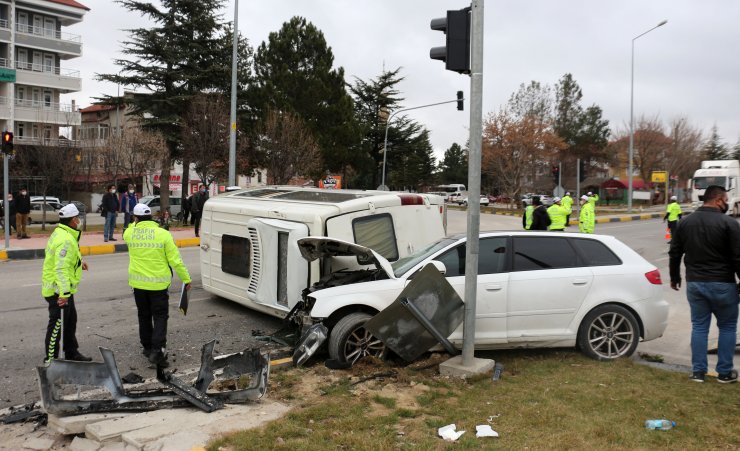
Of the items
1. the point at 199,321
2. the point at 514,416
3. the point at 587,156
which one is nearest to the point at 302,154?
the point at 199,321

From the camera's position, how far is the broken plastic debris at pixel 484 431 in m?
4.04

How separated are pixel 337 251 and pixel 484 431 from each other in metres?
2.95

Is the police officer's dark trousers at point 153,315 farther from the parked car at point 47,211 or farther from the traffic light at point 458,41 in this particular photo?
the parked car at point 47,211

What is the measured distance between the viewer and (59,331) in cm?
581

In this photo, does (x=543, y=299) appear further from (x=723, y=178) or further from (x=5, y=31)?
(x=5, y=31)

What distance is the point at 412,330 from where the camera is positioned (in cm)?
549

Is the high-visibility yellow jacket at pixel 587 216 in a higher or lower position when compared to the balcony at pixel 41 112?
lower

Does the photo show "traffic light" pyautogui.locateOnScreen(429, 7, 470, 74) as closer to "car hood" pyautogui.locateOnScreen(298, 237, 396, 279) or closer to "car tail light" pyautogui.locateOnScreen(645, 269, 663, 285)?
"car hood" pyautogui.locateOnScreen(298, 237, 396, 279)

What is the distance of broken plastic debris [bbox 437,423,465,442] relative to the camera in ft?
13.2

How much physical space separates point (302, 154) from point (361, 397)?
80.4 feet

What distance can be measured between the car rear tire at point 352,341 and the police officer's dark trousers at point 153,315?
5.82 feet

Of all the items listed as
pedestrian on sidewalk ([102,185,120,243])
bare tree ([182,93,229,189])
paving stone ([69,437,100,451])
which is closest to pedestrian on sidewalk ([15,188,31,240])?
pedestrian on sidewalk ([102,185,120,243])

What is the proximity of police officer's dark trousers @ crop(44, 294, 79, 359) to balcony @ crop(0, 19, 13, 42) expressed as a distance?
4741 cm

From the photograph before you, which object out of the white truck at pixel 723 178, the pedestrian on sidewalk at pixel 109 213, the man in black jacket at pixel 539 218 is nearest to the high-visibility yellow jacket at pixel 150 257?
the man in black jacket at pixel 539 218
